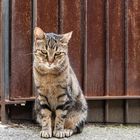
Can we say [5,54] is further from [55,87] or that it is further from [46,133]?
[46,133]

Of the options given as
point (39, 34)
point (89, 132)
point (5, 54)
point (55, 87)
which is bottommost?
Answer: point (89, 132)

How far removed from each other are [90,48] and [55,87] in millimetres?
719

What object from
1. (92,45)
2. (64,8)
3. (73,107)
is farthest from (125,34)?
(73,107)

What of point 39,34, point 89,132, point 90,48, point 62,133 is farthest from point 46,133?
point 90,48

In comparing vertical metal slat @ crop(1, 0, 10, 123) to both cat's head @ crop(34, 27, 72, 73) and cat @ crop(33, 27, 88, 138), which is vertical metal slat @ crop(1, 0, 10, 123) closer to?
cat @ crop(33, 27, 88, 138)

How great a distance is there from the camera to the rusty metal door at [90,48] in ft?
13.9

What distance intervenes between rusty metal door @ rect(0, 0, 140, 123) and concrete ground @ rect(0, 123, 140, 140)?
0.15 m

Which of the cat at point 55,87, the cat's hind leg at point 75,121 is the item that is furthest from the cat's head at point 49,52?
the cat's hind leg at point 75,121

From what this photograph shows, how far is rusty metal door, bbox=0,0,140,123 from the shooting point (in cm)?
424

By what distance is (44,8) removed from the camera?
4262 mm

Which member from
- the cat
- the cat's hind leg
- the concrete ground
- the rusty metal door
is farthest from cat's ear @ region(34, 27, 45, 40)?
the concrete ground

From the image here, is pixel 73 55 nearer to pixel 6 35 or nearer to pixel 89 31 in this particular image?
pixel 89 31

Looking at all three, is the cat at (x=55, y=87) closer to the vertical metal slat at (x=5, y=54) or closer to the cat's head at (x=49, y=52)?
the cat's head at (x=49, y=52)

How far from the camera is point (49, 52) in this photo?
3699 millimetres
